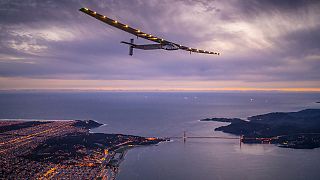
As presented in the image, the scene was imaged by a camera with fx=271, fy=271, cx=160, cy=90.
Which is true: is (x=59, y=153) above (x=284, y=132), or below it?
below

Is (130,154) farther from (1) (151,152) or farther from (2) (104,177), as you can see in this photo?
(2) (104,177)

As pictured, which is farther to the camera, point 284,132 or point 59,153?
point 284,132

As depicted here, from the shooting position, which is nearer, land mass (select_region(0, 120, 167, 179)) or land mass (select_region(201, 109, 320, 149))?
land mass (select_region(0, 120, 167, 179))

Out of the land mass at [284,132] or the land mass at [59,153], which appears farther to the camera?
the land mass at [284,132]

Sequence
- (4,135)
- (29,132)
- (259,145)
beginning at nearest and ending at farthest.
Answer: (259,145), (4,135), (29,132)

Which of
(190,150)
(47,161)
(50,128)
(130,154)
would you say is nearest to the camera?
(47,161)

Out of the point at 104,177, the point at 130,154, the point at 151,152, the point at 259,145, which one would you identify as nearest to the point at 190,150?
the point at 151,152

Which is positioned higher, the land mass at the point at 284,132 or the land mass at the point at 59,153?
the land mass at the point at 284,132

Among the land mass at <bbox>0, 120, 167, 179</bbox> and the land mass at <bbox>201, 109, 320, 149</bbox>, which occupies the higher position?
the land mass at <bbox>201, 109, 320, 149</bbox>
